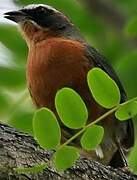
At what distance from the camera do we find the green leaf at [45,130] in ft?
8.77

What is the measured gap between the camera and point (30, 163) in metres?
3.06

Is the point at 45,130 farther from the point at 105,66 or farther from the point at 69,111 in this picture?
the point at 105,66

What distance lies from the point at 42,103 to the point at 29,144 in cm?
161

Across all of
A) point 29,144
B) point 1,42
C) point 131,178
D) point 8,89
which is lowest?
point 131,178

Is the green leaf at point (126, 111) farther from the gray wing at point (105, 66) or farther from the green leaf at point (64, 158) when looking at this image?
the gray wing at point (105, 66)

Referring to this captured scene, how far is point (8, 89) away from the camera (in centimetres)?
421

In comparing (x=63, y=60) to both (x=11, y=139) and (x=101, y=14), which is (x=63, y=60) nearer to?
(x=101, y=14)

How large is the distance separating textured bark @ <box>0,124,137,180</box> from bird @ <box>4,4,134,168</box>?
0.94m

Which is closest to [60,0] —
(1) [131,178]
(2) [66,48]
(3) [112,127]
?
(2) [66,48]

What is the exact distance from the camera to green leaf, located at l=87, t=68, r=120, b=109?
2873 mm

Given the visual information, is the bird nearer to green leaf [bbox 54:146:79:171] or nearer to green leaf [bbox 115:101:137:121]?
green leaf [bbox 115:101:137:121]

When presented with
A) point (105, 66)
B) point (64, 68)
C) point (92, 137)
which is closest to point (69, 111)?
point (92, 137)

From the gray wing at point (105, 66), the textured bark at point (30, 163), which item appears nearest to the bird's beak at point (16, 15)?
the gray wing at point (105, 66)

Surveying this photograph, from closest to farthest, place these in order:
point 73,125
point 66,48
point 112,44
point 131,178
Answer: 1. point 73,125
2. point 131,178
3. point 66,48
4. point 112,44
